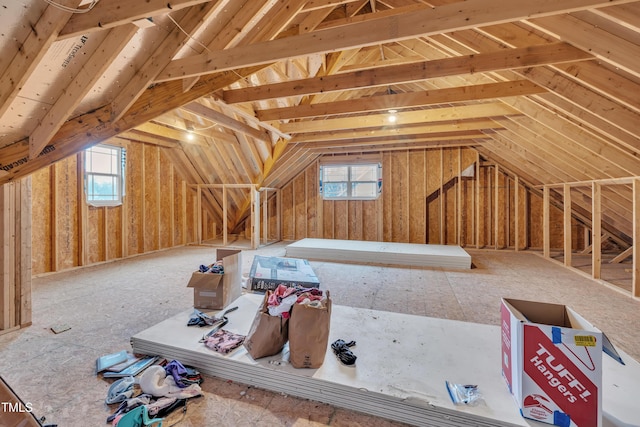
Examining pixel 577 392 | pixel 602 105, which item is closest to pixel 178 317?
pixel 577 392

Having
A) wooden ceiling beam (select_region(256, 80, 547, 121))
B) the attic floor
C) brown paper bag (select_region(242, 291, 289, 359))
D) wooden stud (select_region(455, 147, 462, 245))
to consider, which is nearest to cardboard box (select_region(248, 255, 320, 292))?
the attic floor

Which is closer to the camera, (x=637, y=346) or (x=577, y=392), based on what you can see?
(x=577, y=392)

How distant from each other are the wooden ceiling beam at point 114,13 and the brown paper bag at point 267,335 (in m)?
1.94

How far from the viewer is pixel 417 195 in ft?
24.7

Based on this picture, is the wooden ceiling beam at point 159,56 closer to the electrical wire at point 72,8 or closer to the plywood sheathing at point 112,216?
the electrical wire at point 72,8

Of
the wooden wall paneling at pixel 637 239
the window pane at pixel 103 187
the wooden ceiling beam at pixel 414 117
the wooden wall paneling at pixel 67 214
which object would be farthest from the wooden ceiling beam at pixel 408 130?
the wooden wall paneling at pixel 67 214

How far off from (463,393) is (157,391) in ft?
6.02

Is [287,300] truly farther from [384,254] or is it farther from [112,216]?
[112,216]

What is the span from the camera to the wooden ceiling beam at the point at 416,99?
3.11 meters

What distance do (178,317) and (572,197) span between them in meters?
7.47

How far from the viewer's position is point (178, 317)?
8.48ft

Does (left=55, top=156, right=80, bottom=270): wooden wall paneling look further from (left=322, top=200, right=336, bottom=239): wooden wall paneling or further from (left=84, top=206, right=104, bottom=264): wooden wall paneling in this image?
(left=322, top=200, right=336, bottom=239): wooden wall paneling

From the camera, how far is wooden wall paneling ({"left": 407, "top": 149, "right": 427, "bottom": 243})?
7453 mm

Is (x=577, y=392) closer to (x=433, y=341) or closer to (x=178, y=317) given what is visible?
(x=433, y=341)
